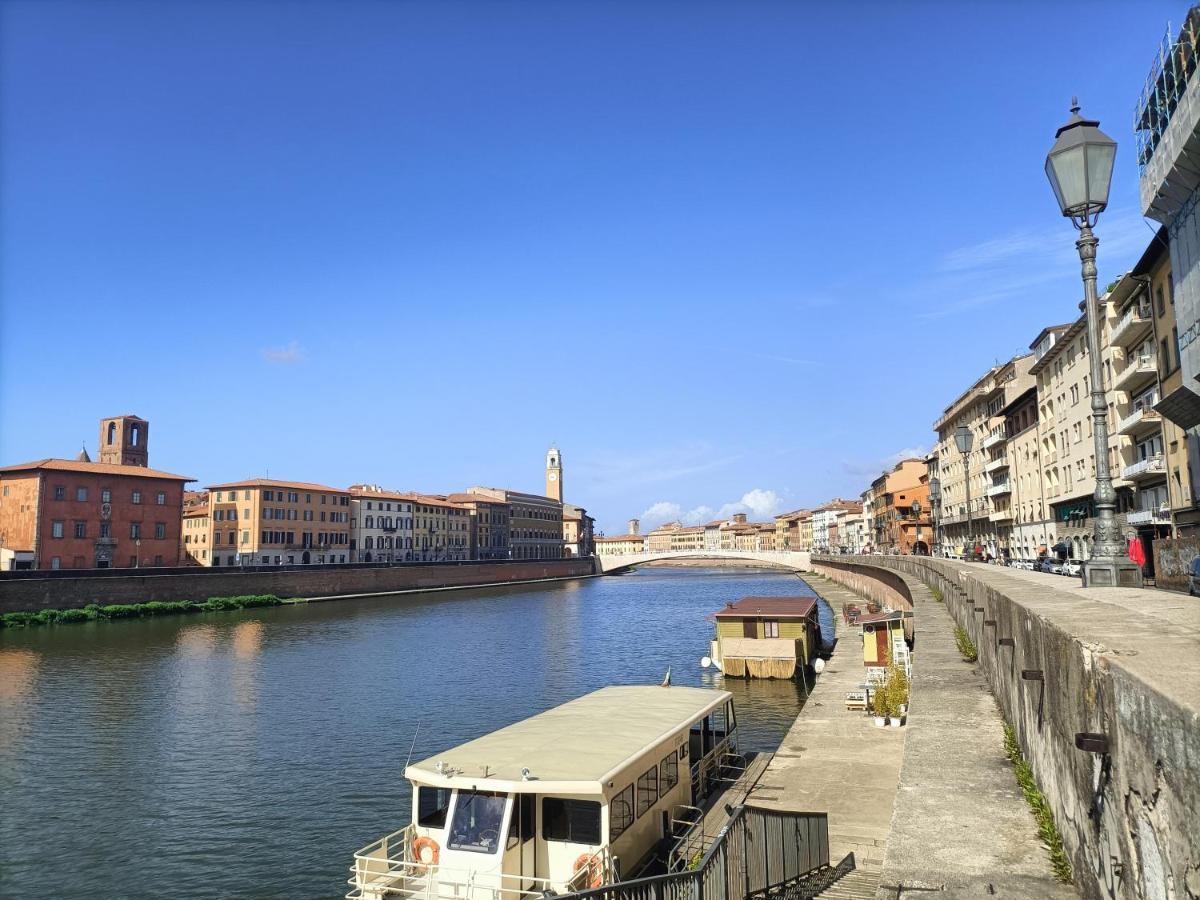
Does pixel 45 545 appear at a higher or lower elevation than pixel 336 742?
higher

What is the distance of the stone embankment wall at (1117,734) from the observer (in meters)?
3.13

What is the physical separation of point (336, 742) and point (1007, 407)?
219 feet

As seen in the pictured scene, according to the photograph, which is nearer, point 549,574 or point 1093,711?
point 1093,711

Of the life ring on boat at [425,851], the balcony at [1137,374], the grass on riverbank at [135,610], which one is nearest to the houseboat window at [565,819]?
the life ring on boat at [425,851]

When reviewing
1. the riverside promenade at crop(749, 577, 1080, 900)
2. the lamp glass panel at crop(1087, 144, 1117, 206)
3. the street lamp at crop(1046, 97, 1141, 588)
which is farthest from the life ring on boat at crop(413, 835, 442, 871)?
the lamp glass panel at crop(1087, 144, 1117, 206)

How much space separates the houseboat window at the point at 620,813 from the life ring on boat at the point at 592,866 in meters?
0.39

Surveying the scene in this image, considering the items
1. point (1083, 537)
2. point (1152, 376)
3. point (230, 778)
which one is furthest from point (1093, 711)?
point (1083, 537)

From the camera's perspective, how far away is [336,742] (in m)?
28.4

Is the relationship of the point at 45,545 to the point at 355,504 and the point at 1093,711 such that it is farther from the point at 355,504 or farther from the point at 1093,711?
the point at 1093,711

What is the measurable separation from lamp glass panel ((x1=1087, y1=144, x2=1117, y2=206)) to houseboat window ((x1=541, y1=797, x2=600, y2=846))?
1175 centimetres

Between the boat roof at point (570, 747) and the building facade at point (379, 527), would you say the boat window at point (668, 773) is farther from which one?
the building facade at point (379, 527)

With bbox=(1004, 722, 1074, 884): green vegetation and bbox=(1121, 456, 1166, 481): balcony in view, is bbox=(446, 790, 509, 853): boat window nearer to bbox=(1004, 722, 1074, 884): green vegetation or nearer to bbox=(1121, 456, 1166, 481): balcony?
bbox=(1004, 722, 1074, 884): green vegetation

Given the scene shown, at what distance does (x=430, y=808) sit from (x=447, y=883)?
72.2 inches

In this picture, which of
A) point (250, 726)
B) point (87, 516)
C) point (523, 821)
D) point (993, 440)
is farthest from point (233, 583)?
point (523, 821)
